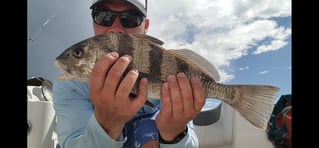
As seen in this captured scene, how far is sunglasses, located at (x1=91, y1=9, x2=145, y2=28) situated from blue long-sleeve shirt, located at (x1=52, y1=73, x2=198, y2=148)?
0.57m

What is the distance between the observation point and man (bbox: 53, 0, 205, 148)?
1.89m

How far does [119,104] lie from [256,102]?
84cm

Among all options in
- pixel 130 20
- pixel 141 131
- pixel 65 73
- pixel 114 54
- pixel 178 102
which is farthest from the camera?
pixel 130 20

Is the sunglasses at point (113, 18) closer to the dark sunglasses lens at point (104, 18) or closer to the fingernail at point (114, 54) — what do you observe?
the dark sunglasses lens at point (104, 18)

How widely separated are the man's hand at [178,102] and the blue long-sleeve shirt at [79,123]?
163 mm

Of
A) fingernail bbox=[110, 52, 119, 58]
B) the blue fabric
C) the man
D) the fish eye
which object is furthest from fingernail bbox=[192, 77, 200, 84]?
the blue fabric

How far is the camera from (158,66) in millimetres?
1882

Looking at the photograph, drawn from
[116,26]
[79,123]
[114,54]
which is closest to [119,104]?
[114,54]

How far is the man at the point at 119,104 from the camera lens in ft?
6.19

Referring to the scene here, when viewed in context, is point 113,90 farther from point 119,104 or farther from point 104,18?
point 104,18

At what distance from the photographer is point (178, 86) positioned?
76.8 inches

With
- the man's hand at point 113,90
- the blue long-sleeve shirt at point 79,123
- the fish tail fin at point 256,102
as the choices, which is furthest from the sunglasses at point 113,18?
the fish tail fin at point 256,102
